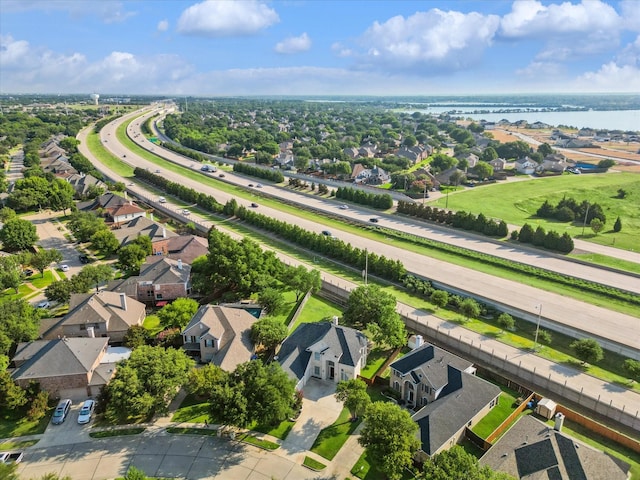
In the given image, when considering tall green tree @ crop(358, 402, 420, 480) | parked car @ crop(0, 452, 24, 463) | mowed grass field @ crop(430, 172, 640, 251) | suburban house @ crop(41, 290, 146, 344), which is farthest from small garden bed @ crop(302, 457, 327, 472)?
mowed grass field @ crop(430, 172, 640, 251)

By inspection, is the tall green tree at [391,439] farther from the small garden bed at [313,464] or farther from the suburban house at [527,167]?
the suburban house at [527,167]

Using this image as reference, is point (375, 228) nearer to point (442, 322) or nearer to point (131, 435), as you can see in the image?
point (442, 322)

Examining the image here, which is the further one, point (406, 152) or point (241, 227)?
point (406, 152)

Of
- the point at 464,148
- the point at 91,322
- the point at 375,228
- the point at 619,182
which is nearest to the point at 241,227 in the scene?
the point at 375,228

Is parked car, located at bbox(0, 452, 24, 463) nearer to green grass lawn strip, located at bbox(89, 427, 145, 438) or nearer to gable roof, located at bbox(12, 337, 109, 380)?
green grass lawn strip, located at bbox(89, 427, 145, 438)

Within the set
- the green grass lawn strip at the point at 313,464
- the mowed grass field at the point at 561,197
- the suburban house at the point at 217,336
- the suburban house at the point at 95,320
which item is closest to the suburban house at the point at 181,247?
the suburban house at the point at 95,320

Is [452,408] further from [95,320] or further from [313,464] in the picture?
[95,320]

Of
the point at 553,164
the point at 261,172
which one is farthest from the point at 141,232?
the point at 553,164
